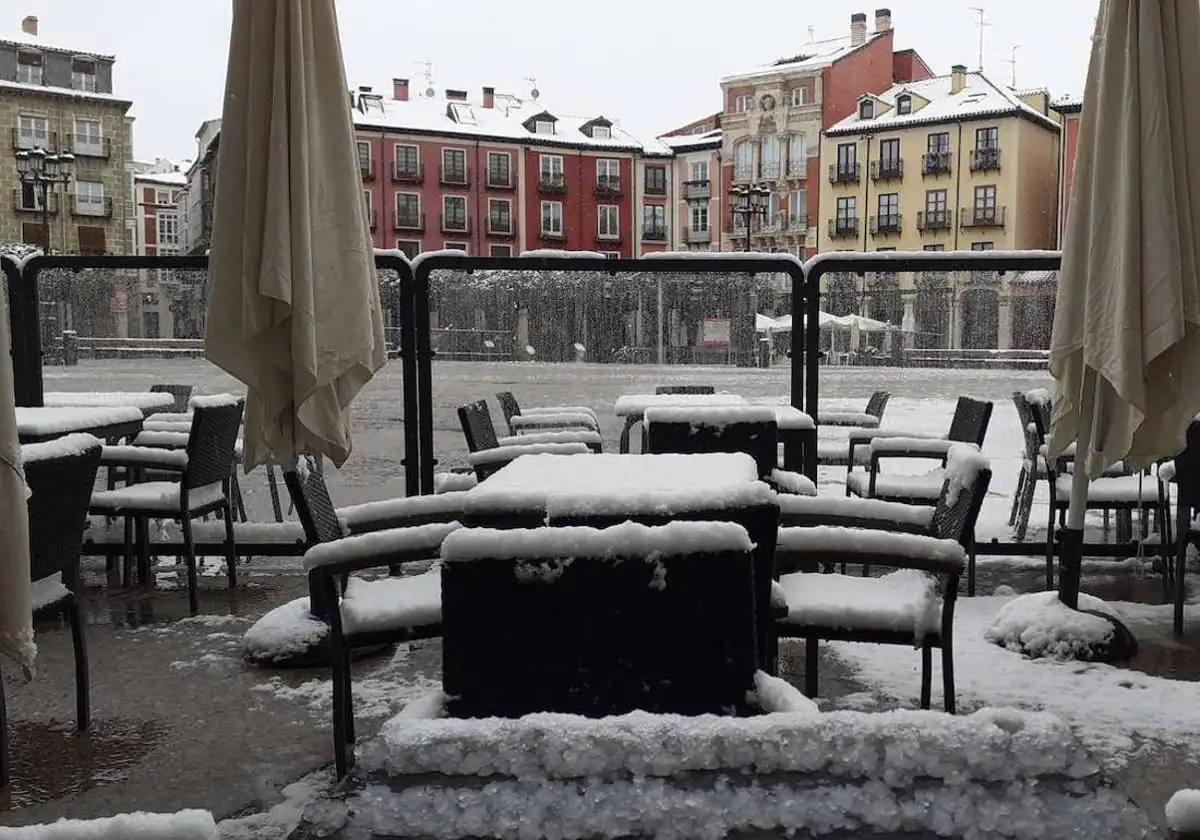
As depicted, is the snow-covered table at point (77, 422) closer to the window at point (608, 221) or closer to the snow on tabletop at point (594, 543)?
the snow on tabletop at point (594, 543)

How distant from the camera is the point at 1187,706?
3520mm

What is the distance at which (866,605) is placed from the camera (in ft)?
10.1

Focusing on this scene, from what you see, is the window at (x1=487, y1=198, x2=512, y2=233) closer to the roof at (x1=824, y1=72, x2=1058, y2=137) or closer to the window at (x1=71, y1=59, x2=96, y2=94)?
the roof at (x1=824, y1=72, x2=1058, y2=137)

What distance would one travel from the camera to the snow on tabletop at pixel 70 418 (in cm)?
457

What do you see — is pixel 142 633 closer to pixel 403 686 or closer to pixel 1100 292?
pixel 403 686

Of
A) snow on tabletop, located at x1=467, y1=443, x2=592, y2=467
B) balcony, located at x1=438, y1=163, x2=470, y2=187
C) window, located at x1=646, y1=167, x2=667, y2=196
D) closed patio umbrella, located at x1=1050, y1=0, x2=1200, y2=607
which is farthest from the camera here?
window, located at x1=646, y1=167, x2=667, y2=196

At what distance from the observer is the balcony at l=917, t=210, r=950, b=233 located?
4966 cm

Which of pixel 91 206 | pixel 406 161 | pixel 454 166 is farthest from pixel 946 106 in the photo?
pixel 91 206

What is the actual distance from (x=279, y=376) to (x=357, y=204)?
25.6 inches

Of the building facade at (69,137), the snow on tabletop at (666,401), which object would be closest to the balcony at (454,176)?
the building facade at (69,137)

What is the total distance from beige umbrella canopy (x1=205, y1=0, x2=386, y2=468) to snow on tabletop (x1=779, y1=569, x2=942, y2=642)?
5.45ft

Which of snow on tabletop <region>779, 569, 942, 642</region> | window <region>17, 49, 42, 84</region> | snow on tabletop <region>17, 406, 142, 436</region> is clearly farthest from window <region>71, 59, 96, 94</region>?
snow on tabletop <region>779, 569, 942, 642</region>

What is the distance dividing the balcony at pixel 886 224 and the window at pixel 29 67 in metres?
41.8

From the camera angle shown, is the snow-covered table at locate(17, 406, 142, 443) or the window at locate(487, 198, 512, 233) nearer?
the snow-covered table at locate(17, 406, 142, 443)
